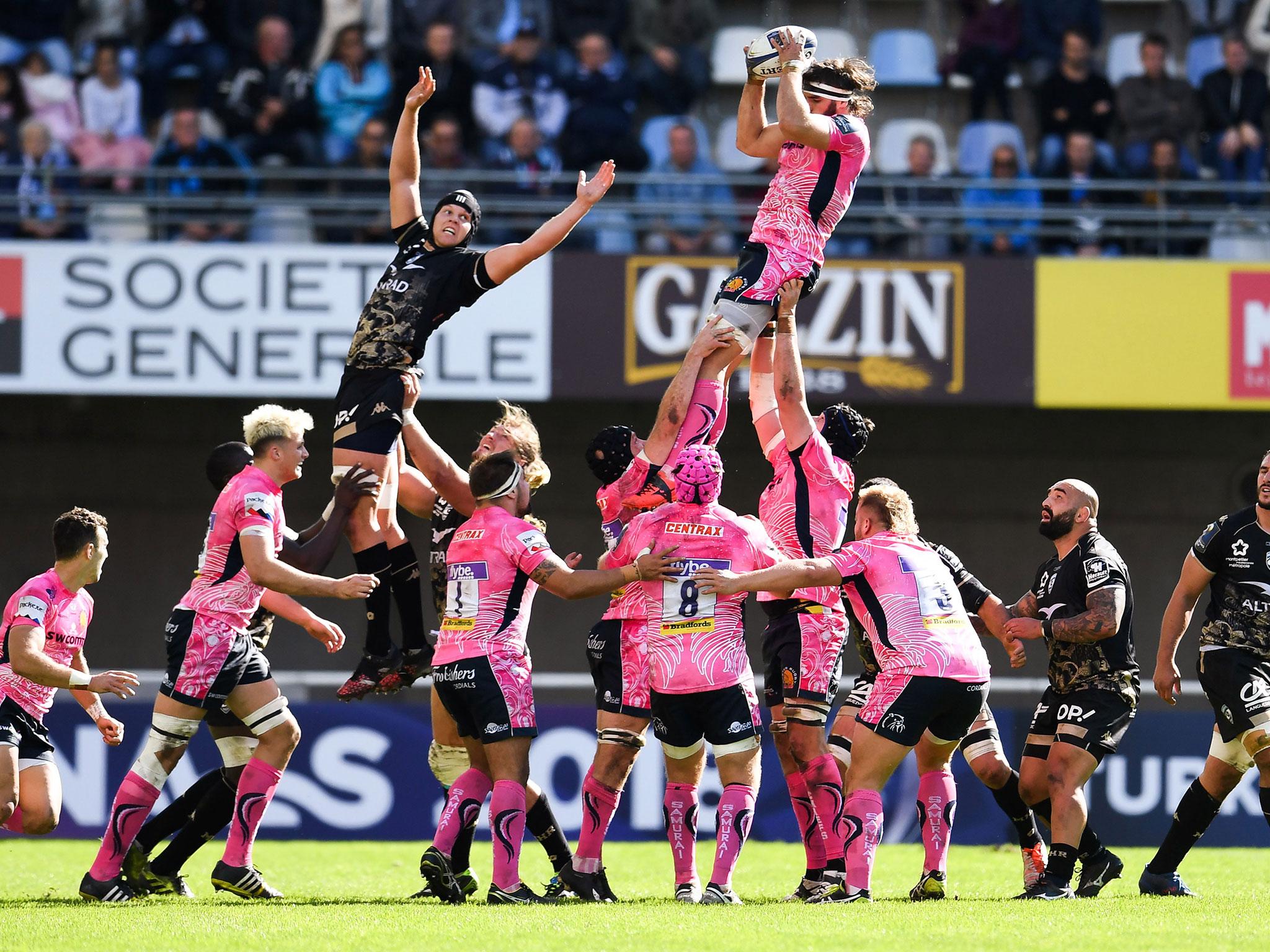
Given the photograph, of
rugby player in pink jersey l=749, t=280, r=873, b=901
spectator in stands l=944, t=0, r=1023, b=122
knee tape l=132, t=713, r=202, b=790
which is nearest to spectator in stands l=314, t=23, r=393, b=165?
spectator in stands l=944, t=0, r=1023, b=122

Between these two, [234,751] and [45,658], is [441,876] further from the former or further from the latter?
[45,658]

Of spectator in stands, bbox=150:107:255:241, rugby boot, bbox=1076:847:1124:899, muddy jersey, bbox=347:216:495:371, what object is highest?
spectator in stands, bbox=150:107:255:241

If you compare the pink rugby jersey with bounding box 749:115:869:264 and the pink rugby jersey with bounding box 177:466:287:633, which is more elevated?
the pink rugby jersey with bounding box 749:115:869:264

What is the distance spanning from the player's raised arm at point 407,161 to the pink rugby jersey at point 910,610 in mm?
2471

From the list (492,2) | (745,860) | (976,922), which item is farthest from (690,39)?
(976,922)

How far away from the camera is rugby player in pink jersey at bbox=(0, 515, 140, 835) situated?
7180mm

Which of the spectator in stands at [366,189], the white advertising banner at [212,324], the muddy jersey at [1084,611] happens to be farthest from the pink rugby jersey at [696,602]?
the spectator in stands at [366,189]

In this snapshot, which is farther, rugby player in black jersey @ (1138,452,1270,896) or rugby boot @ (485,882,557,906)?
rugby player in black jersey @ (1138,452,1270,896)

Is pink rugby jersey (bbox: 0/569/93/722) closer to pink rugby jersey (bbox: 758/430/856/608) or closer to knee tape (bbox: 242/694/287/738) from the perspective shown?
knee tape (bbox: 242/694/287/738)

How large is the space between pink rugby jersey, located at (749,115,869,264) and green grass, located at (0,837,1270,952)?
2900 mm

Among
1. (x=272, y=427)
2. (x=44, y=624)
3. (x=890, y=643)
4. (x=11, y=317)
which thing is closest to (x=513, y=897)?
(x=890, y=643)

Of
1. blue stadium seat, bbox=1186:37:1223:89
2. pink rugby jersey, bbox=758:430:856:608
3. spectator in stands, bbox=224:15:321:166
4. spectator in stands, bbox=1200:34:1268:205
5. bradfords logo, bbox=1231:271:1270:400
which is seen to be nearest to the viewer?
pink rugby jersey, bbox=758:430:856:608

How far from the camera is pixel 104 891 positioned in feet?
22.9

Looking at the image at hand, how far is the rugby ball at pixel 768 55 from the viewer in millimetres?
6848
